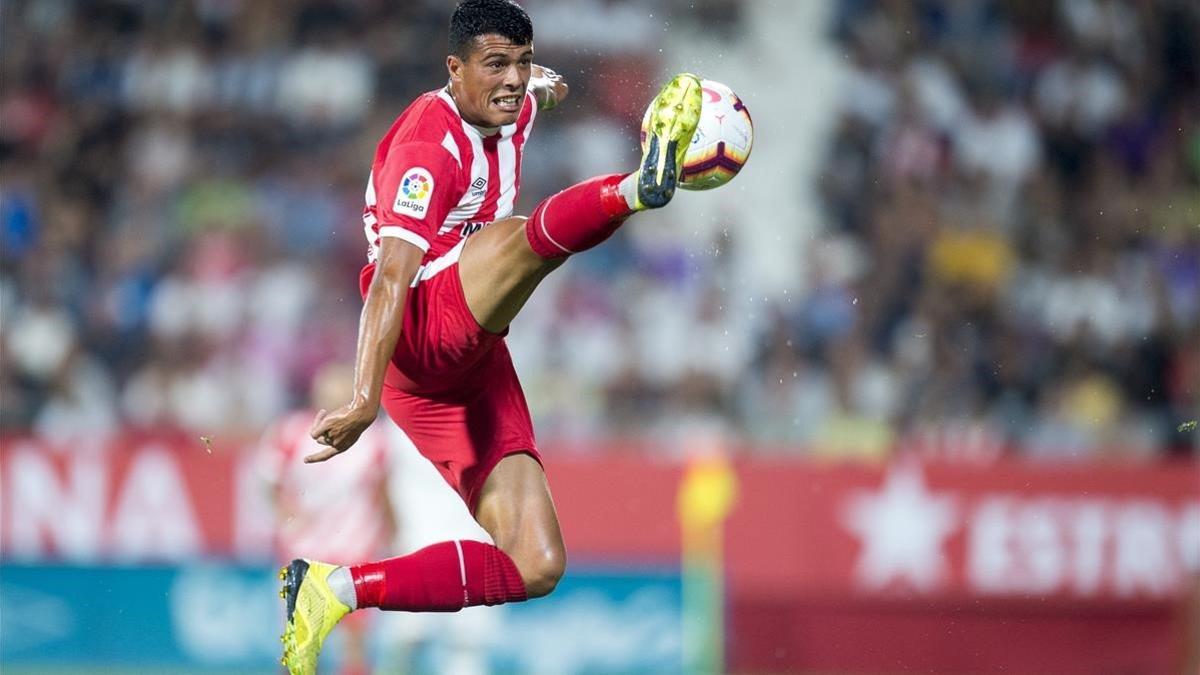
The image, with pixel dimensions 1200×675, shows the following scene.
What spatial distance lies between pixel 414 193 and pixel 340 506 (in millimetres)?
4606

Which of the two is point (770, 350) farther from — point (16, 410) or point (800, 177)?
point (16, 410)

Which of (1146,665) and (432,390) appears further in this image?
(1146,665)

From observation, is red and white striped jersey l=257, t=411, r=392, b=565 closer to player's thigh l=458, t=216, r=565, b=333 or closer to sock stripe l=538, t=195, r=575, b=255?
player's thigh l=458, t=216, r=565, b=333

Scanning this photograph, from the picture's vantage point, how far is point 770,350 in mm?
11766

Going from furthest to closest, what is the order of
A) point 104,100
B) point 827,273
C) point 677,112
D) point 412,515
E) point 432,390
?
point 104,100 < point 827,273 < point 412,515 < point 432,390 < point 677,112

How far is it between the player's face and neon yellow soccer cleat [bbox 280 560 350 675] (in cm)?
158

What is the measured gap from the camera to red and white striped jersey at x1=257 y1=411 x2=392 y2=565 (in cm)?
968

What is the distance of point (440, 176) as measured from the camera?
5590mm

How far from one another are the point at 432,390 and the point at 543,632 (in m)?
5.63

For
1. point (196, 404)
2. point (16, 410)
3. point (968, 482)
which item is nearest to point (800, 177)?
point (968, 482)

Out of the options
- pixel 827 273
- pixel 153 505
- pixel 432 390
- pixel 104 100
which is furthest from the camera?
pixel 104 100

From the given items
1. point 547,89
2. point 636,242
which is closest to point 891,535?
point 636,242

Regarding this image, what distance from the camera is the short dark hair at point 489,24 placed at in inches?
222

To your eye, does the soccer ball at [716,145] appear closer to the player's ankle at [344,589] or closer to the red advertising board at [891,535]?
the player's ankle at [344,589]
